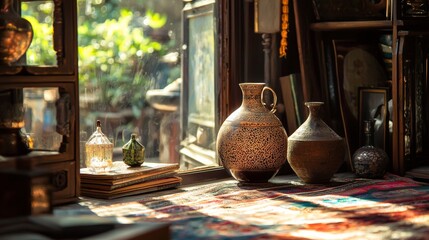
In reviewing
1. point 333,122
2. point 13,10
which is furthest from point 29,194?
point 333,122

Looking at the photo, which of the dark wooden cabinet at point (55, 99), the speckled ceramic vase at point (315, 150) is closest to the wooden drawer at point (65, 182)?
the dark wooden cabinet at point (55, 99)

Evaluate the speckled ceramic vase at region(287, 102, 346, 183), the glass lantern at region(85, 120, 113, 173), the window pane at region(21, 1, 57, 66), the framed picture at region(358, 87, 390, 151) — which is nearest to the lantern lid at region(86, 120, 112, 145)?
the glass lantern at region(85, 120, 113, 173)

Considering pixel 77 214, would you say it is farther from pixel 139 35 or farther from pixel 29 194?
pixel 139 35

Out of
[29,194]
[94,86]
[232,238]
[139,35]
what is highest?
[139,35]

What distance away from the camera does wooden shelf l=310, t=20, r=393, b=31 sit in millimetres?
3990

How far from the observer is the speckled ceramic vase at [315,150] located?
12.1 feet

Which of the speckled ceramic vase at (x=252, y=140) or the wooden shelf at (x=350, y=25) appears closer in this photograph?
the speckled ceramic vase at (x=252, y=140)

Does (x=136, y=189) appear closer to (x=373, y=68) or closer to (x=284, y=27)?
(x=284, y=27)

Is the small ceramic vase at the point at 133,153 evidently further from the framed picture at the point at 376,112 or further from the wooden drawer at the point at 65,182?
the framed picture at the point at 376,112

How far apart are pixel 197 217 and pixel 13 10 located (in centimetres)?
102

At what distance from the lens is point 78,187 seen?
3301 mm

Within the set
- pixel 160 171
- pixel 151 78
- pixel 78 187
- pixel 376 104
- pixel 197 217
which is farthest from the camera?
pixel 376 104

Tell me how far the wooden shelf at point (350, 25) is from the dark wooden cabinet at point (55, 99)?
4.34ft

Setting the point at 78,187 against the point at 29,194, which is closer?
the point at 29,194
